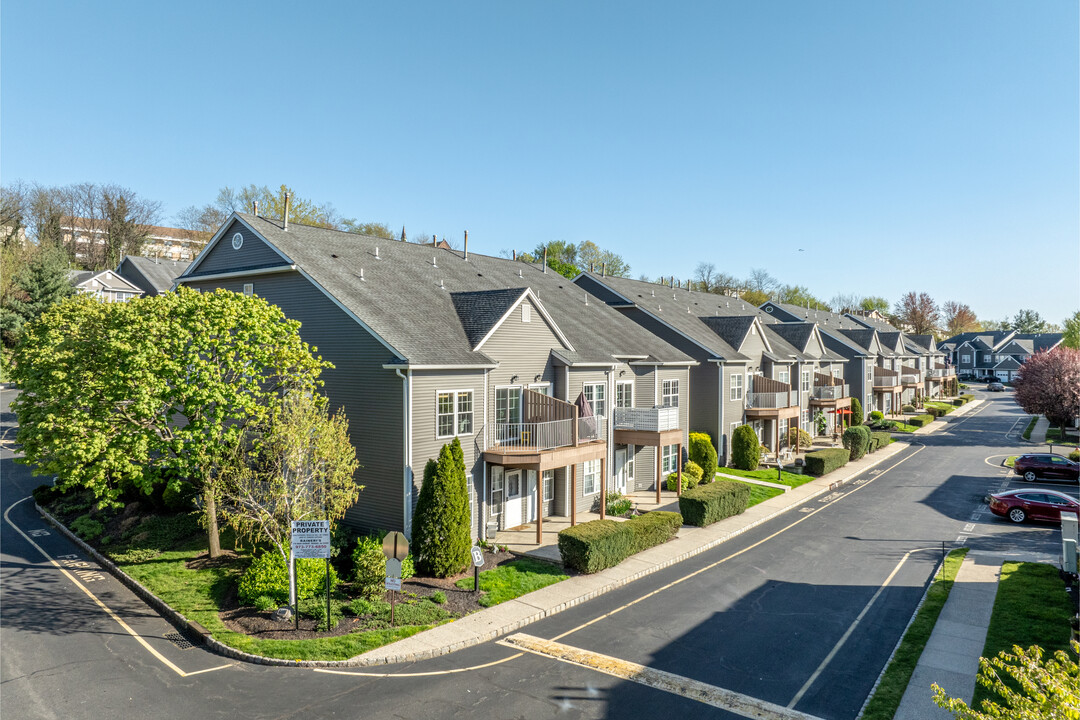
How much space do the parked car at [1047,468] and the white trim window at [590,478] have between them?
2349 cm

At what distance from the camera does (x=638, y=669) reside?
1320 centimetres

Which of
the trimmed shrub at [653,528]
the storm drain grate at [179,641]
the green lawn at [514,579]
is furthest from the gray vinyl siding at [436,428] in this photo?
the storm drain grate at [179,641]

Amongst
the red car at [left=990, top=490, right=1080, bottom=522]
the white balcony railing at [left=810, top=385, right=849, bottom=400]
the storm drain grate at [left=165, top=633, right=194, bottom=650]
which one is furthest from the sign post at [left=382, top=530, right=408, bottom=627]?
the white balcony railing at [left=810, top=385, right=849, bottom=400]

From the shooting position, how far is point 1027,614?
51.8 ft

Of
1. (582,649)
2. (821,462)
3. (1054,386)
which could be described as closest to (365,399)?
(582,649)

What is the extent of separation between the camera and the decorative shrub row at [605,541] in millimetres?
18969

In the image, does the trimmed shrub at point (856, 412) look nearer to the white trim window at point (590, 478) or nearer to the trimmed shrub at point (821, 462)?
the trimmed shrub at point (821, 462)

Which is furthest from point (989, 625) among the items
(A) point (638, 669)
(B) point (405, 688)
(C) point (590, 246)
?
(C) point (590, 246)

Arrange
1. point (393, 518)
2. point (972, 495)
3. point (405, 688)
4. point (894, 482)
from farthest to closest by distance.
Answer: point (894, 482), point (972, 495), point (393, 518), point (405, 688)

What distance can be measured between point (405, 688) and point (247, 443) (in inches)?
453

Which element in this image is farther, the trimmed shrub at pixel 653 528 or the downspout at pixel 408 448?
the trimmed shrub at pixel 653 528

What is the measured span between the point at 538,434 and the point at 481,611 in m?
6.63

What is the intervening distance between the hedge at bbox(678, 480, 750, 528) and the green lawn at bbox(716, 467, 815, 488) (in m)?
6.83

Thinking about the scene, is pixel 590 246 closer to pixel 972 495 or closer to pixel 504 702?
pixel 972 495
